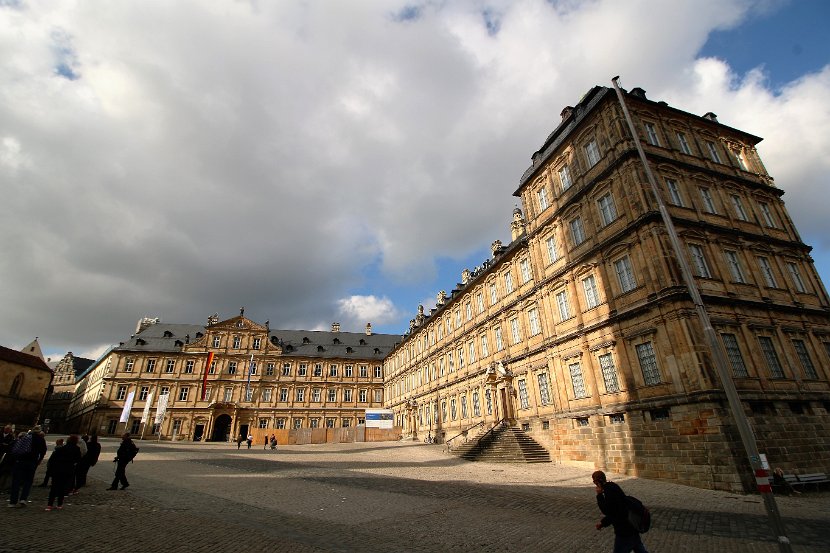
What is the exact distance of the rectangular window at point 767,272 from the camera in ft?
69.7

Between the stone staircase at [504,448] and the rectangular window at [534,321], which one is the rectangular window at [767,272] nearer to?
the rectangular window at [534,321]

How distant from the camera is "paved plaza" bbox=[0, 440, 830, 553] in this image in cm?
795

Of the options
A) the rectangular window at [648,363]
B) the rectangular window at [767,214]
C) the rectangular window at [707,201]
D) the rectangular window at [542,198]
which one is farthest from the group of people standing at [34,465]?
the rectangular window at [767,214]

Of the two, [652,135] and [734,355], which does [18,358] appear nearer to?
[652,135]

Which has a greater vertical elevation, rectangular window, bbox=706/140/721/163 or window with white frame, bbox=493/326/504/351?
rectangular window, bbox=706/140/721/163

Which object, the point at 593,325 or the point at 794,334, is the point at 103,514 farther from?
the point at 794,334

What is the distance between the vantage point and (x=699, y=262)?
19.8m

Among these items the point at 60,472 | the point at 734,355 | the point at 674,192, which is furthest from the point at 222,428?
the point at 674,192

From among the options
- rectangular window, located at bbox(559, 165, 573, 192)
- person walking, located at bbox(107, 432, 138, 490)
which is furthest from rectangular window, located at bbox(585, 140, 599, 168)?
person walking, located at bbox(107, 432, 138, 490)

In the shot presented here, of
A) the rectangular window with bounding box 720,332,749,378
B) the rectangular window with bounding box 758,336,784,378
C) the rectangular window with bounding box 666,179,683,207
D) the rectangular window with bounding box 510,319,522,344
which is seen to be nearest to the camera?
the rectangular window with bounding box 720,332,749,378

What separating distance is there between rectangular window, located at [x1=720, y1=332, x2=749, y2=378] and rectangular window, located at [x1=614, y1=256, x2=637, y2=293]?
14.0ft

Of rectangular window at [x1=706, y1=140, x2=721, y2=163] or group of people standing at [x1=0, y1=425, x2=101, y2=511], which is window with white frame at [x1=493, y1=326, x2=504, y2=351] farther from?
group of people standing at [x1=0, y1=425, x2=101, y2=511]

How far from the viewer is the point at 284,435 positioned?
138 feet

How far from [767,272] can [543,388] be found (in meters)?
13.6
